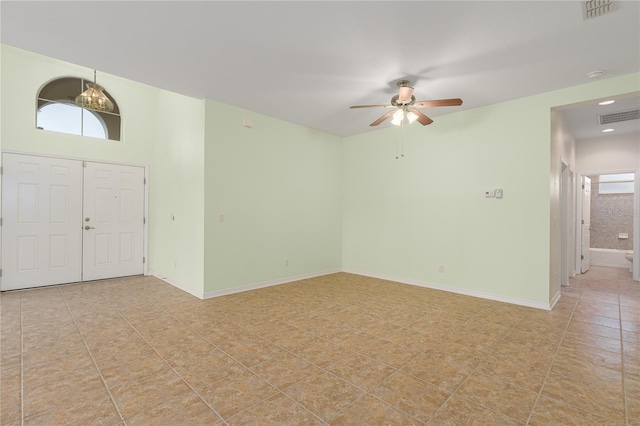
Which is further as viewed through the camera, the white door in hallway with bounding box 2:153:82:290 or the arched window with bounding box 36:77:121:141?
the arched window with bounding box 36:77:121:141

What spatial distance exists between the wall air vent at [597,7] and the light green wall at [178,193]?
4.20m

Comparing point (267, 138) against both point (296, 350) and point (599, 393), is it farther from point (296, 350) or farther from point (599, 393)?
point (599, 393)

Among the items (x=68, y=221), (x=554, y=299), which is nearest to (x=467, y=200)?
(x=554, y=299)

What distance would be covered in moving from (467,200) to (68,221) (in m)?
6.46

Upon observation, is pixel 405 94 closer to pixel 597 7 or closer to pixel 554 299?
pixel 597 7

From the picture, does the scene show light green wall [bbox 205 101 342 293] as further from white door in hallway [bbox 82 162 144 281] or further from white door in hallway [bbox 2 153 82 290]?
white door in hallway [bbox 2 153 82 290]

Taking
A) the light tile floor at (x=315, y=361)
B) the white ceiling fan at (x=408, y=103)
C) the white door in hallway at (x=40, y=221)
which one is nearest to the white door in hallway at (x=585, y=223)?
the light tile floor at (x=315, y=361)

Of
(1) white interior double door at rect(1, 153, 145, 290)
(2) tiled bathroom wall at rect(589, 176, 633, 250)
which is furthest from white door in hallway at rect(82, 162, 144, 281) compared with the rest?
(2) tiled bathroom wall at rect(589, 176, 633, 250)

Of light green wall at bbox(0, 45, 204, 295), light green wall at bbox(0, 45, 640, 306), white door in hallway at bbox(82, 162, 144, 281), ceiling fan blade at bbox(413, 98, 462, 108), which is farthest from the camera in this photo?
white door in hallway at bbox(82, 162, 144, 281)

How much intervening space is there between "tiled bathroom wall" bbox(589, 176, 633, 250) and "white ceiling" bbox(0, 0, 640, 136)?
6.34 m

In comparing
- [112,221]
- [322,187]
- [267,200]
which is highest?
[322,187]

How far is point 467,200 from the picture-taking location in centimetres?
447

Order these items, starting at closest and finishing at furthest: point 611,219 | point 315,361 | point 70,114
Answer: point 315,361, point 70,114, point 611,219

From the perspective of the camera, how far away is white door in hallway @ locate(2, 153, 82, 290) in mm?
4449
